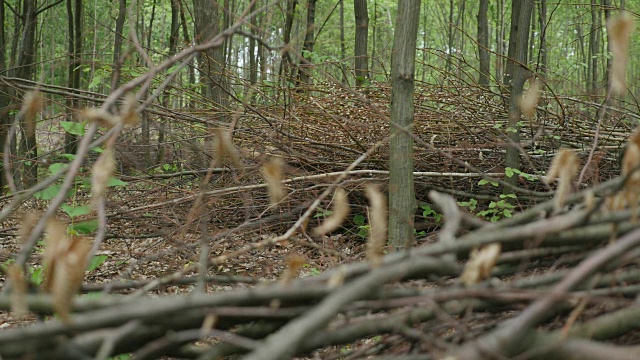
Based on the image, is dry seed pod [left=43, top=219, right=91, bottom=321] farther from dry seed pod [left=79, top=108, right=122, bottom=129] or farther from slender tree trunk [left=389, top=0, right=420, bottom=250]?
slender tree trunk [left=389, top=0, right=420, bottom=250]

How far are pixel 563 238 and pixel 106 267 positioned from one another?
424cm

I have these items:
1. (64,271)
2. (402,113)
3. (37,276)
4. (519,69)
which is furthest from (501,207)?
(64,271)

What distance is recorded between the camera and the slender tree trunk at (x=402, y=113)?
3316 mm

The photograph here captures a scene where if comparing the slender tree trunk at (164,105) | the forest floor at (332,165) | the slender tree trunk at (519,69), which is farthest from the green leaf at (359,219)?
the slender tree trunk at (164,105)

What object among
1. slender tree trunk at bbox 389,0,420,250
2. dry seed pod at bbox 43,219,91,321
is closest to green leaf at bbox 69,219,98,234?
slender tree trunk at bbox 389,0,420,250

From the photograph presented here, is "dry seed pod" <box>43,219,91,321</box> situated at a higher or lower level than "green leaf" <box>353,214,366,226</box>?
higher

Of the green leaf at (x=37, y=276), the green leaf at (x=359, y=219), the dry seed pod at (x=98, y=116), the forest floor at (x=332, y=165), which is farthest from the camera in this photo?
the green leaf at (x=359, y=219)

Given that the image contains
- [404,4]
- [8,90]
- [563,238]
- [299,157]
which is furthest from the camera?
[8,90]

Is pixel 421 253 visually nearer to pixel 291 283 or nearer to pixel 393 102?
pixel 291 283

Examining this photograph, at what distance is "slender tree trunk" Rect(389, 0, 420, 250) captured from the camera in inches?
131

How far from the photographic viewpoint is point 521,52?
4098 millimetres

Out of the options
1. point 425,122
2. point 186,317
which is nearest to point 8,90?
point 425,122

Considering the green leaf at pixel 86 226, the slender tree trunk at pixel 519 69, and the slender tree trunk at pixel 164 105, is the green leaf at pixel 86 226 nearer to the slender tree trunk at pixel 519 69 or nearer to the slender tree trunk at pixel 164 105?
the slender tree trunk at pixel 164 105

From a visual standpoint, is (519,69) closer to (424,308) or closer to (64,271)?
(424,308)
